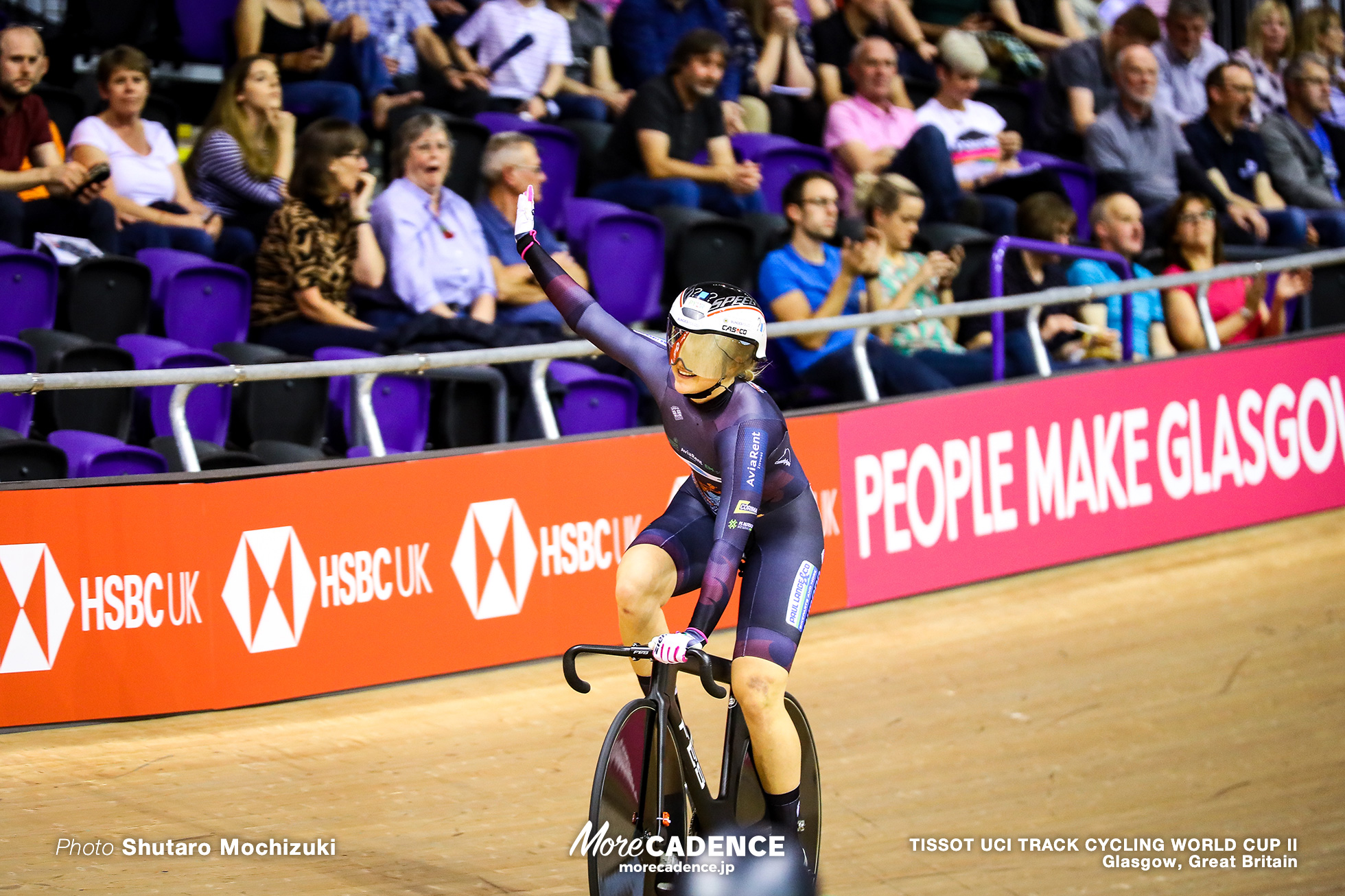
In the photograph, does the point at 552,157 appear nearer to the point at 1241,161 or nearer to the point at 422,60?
the point at 422,60

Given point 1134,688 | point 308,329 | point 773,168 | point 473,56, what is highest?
point 473,56

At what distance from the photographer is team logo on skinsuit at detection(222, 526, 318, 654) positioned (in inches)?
248

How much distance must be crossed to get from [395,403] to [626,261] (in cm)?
166

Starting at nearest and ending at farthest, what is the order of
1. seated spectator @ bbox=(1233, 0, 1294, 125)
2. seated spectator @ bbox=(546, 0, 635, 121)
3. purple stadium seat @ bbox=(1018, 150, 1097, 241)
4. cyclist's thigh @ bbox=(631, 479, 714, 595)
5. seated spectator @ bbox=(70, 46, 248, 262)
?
1. cyclist's thigh @ bbox=(631, 479, 714, 595)
2. seated spectator @ bbox=(70, 46, 248, 262)
3. seated spectator @ bbox=(546, 0, 635, 121)
4. purple stadium seat @ bbox=(1018, 150, 1097, 241)
5. seated spectator @ bbox=(1233, 0, 1294, 125)

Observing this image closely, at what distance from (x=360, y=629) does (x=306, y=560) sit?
0.39 meters

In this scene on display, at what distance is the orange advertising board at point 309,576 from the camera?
19.8 feet

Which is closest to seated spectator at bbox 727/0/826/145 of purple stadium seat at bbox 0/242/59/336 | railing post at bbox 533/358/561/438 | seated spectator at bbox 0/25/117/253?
railing post at bbox 533/358/561/438

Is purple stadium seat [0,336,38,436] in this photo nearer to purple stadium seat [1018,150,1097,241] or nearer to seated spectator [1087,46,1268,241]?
purple stadium seat [1018,150,1097,241]

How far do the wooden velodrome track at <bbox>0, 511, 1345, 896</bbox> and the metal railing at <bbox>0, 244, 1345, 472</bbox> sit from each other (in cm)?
118

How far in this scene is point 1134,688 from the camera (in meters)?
6.85

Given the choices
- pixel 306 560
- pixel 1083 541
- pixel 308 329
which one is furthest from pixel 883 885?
pixel 1083 541

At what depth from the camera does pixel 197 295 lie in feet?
23.0

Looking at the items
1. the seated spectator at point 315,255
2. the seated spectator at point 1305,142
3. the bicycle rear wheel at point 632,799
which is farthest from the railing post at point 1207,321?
the bicycle rear wheel at point 632,799

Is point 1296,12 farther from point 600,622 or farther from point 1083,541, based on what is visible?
point 600,622
